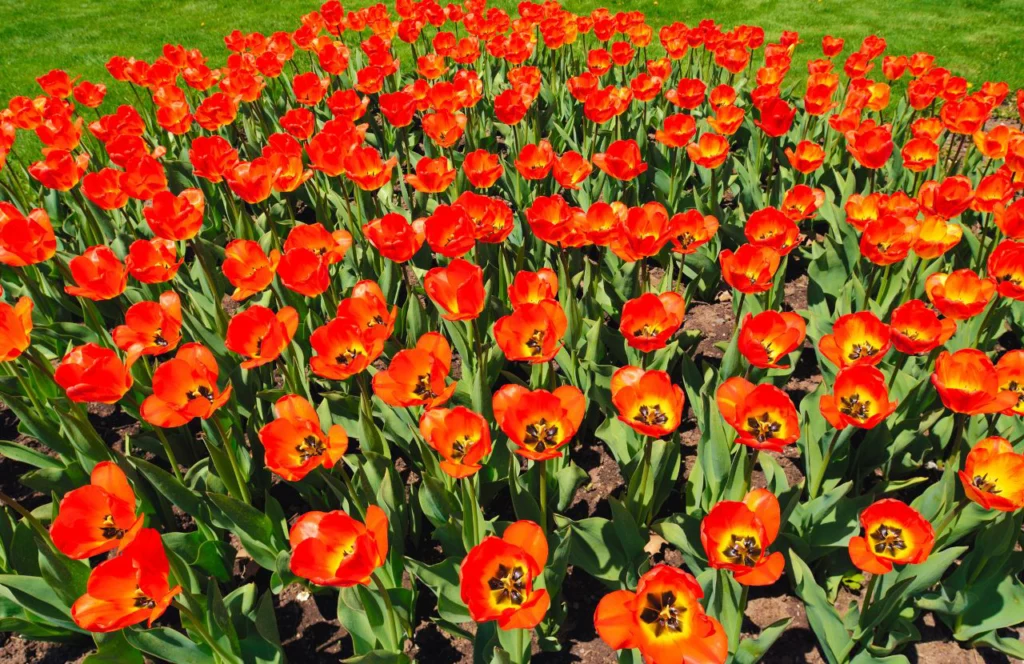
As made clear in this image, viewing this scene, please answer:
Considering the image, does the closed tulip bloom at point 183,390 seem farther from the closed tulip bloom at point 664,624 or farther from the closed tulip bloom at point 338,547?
the closed tulip bloom at point 664,624

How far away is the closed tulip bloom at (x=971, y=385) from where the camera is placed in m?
1.99

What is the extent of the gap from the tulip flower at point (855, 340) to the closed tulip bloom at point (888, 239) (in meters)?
0.46

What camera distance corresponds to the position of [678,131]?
3.89 m

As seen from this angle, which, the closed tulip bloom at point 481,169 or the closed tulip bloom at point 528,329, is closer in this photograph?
the closed tulip bloom at point 528,329

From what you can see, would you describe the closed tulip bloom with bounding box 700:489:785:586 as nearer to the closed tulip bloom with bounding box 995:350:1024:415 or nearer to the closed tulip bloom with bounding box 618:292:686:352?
the closed tulip bloom with bounding box 618:292:686:352

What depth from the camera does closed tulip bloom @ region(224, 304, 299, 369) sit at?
7.46 feet

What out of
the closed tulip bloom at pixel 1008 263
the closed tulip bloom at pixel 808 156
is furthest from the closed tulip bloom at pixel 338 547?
the closed tulip bloom at pixel 808 156

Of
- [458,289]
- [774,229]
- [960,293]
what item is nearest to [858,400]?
[960,293]

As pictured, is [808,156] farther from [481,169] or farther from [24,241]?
[24,241]

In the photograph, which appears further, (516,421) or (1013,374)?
(1013,374)

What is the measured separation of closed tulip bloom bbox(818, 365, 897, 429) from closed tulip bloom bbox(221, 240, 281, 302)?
2.08m

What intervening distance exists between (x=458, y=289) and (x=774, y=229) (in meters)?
1.59

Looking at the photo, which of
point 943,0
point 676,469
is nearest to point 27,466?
point 676,469

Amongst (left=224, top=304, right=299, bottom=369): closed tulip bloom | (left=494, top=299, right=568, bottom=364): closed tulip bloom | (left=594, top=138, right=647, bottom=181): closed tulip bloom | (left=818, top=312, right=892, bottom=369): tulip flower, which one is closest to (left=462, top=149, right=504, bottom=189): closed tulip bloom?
(left=594, top=138, right=647, bottom=181): closed tulip bloom
